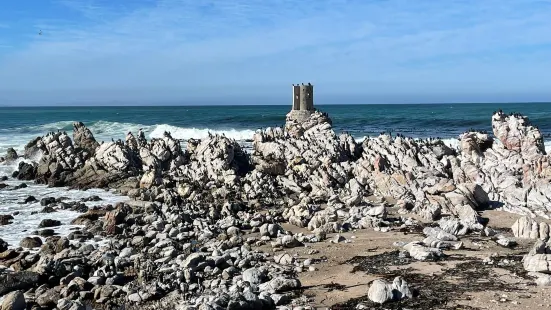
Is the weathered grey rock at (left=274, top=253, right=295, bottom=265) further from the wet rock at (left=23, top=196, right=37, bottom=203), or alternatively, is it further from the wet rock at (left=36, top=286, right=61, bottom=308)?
the wet rock at (left=23, top=196, right=37, bottom=203)

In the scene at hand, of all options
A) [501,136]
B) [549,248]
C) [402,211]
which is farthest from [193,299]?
[501,136]

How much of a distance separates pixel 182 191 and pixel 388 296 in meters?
16.0

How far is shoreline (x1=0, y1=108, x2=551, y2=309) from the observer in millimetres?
13438

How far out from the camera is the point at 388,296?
1136 cm

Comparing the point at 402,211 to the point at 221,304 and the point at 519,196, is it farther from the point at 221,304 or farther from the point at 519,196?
the point at 221,304

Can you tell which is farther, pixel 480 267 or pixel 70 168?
pixel 70 168

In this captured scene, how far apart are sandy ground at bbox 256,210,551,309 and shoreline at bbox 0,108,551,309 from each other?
0.62ft

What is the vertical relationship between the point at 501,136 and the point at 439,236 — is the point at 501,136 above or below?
above

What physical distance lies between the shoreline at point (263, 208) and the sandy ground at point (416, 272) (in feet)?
0.62

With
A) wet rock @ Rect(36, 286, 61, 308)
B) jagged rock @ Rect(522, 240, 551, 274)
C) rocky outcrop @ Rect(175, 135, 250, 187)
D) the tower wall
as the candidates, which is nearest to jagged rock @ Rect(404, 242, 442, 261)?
jagged rock @ Rect(522, 240, 551, 274)

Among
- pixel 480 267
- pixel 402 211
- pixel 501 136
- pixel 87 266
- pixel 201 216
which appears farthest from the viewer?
pixel 501 136

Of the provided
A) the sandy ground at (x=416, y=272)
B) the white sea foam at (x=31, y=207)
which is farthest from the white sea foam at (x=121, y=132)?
the sandy ground at (x=416, y=272)

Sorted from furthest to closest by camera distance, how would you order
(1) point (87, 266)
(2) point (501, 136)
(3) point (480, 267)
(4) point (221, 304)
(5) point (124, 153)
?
(5) point (124, 153) → (2) point (501, 136) → (1) point (87, 266) → (3) point (480, 267) → (4) point (221, 304)

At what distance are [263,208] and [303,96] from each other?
29000 mm
